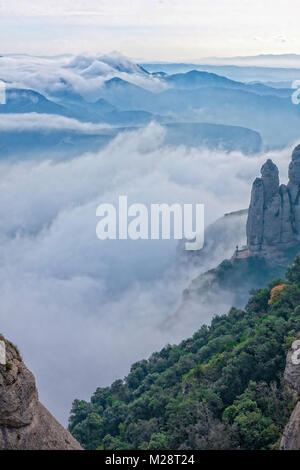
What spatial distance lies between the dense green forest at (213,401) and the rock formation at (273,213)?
25.3 m

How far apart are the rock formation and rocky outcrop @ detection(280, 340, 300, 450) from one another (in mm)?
44691

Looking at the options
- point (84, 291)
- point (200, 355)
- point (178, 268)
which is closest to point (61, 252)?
point (84, 291)

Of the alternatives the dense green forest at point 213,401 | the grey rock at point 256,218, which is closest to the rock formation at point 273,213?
the grey rock at point 256,218

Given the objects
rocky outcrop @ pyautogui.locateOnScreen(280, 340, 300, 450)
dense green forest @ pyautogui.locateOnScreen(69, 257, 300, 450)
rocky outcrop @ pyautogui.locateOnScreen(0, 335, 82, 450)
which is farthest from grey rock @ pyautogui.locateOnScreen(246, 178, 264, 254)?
rocky outcrop @ pyautogui.locateOnScreen(0, 335, 82, 450)

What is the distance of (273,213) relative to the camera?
198 feet

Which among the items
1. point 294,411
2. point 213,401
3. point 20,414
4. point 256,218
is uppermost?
point 256,218

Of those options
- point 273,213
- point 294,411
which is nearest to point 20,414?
point 294,411

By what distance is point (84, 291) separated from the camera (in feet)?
363

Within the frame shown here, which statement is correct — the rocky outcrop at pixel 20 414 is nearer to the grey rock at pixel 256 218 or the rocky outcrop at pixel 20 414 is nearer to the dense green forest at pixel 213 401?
the dense green forest at pixel 213 401

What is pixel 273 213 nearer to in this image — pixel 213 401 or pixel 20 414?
pixel 213 401

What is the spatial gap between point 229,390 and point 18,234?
157 m

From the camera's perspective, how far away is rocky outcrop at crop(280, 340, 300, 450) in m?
13.7

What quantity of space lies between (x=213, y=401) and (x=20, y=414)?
10.1 meters

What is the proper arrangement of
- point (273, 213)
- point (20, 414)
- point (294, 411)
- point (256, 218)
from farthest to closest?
point (256, 218), point (273, 213), point (294, 411), point (20, 414)
